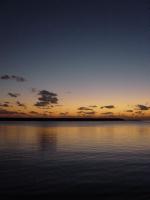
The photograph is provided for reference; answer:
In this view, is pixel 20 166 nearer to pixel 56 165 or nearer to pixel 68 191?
pixel 56 165

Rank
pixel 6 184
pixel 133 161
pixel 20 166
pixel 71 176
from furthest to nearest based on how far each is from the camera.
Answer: pixel 133 161, pixel 20 166, pixel 71 176, pixel 6 184

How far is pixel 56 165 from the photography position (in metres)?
43.1

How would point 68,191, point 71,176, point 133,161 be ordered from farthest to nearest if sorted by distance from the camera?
point 133,161 → point 71,176 → point 68,191

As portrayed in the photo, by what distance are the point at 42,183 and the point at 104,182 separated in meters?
6.57

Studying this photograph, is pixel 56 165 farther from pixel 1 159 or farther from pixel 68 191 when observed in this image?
pixel 68 191

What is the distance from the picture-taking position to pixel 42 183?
3053cm

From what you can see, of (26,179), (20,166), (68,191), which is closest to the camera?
(68,191)

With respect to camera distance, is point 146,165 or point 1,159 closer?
point 146,165

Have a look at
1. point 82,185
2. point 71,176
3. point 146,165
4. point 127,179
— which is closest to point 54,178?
point 71,176

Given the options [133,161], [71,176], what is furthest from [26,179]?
[133,161]

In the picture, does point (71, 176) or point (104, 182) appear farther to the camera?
point (71, 176)

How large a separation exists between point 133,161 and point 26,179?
21.6 m

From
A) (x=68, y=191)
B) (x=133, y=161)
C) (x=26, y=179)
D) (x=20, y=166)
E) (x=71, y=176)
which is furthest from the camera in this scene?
(x=133, y=161)

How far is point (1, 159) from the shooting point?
48656mm
